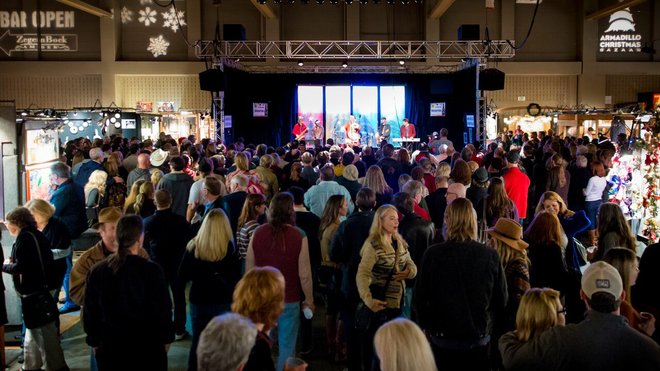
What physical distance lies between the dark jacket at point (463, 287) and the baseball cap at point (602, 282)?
0.76 meters

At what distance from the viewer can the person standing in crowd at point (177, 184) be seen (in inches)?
288

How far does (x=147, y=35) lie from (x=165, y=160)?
56.6ft

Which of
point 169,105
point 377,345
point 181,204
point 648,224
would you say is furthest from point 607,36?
point 377,345

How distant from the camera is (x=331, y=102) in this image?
73.0ft

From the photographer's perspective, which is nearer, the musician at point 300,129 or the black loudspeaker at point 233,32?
the black loudspeaker at point 233,32

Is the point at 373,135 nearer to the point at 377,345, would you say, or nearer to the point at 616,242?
the point at 616,242

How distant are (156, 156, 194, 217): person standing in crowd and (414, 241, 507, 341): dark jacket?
4053 mm

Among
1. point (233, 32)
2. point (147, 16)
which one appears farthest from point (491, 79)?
point (147, 16)

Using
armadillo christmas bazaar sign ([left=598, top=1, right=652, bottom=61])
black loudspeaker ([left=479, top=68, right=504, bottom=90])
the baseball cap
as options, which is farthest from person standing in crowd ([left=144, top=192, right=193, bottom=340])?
armadillo christmas bazaar sign ([left=598, top=1, right=652, bottom=61])

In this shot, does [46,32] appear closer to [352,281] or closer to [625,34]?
[625,34]

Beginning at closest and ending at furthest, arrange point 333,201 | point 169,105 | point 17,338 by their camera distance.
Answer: point 333,201, point 17,338, point 169,105

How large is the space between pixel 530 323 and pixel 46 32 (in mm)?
25496

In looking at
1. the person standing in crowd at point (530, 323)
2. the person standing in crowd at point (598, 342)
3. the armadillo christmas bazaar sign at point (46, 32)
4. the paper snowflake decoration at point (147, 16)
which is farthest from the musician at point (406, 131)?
the person standing in crowd at point (598, 342)

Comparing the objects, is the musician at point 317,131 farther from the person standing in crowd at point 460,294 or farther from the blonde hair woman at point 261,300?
the blonde hair woman at point 261,300
